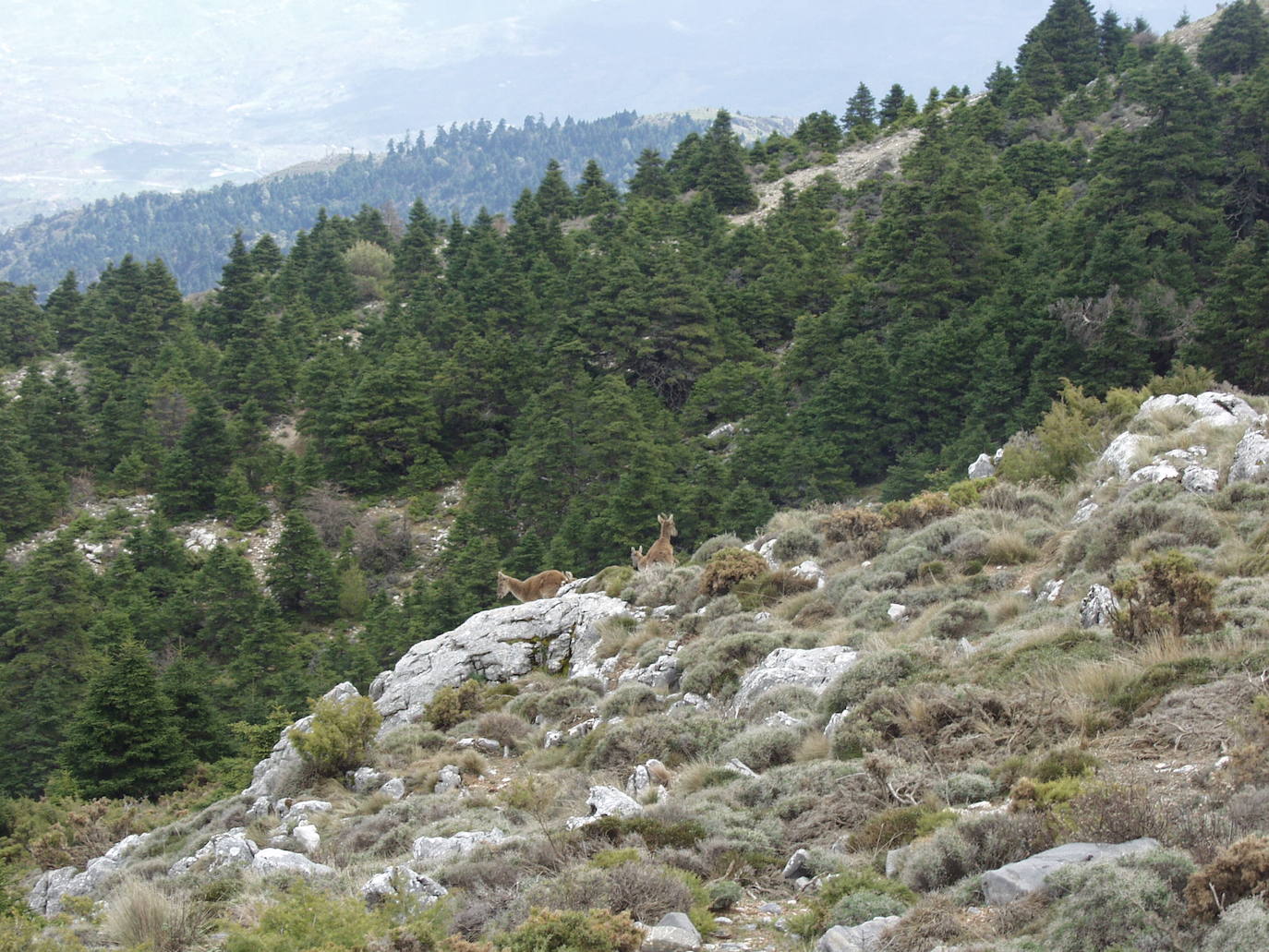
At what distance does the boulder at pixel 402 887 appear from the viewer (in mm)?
7242

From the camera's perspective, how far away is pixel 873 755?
322 inches

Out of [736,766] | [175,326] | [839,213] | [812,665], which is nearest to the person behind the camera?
[736,766]

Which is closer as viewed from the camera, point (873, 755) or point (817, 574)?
point (873, 755)

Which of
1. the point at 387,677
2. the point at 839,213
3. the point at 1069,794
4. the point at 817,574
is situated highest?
the point at 839,213

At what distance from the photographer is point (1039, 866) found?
19.1ft

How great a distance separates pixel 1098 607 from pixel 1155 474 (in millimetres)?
5017

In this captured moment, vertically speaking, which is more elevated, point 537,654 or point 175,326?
point 175,326

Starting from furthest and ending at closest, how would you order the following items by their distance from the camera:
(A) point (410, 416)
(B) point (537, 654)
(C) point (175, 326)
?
(C) point (175, 326)
(A) point (410, 416)
(B) point (537, 654)

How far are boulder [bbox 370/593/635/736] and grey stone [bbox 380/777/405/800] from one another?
12.3ft

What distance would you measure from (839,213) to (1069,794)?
57.5 m

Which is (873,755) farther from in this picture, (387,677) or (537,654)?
(387,677)

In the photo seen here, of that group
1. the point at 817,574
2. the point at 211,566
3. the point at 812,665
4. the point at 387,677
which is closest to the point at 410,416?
the point at 211,566

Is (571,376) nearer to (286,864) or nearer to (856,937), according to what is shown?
(286,864)

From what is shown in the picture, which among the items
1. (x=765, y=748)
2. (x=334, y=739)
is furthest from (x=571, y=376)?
(x=765, y=748)
